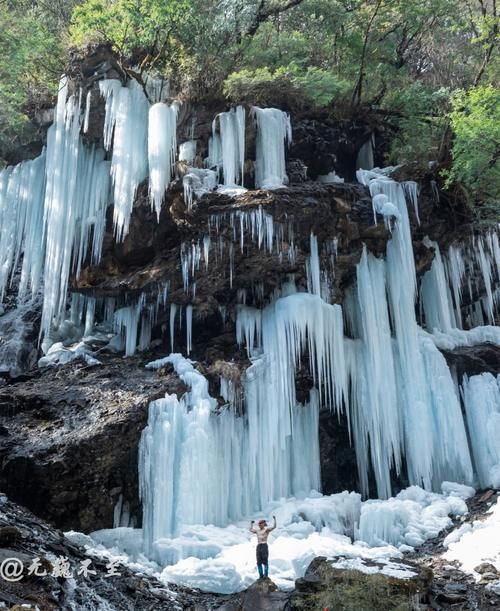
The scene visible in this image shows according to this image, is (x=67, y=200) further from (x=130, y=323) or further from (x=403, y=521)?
(x=403, y=521)

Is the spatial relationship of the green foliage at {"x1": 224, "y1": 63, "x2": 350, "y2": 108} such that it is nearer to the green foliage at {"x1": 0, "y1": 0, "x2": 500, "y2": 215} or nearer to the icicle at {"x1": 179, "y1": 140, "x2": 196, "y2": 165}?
the green foliage at {"x1": 0, "y1": 0, "x2": 500, "y2": 215}

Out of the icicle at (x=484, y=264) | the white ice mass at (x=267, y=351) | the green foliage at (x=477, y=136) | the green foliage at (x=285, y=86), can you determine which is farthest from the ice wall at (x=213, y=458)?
the green foliage at (x=477, y=136)

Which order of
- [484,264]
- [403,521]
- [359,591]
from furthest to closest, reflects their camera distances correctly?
[484,264] < [403,521] < [359,591]

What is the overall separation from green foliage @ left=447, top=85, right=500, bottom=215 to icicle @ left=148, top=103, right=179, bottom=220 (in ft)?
22.1

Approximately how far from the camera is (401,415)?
43.2ft

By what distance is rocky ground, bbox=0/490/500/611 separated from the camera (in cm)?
621

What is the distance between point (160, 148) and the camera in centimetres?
1390

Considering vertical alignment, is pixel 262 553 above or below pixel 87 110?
below

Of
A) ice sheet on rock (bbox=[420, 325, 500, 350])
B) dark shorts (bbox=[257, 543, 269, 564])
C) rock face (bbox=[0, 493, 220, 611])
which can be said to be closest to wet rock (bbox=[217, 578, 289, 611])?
dark shorts (bbox=[257, 543, 269, 564])

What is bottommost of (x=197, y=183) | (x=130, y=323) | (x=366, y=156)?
(x=130, y=323)

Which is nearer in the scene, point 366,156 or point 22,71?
point 22,71

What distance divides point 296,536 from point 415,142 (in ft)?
35.3

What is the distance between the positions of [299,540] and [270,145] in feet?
29.7

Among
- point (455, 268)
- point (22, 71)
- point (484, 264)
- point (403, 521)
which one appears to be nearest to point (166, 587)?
point (403, 521)
